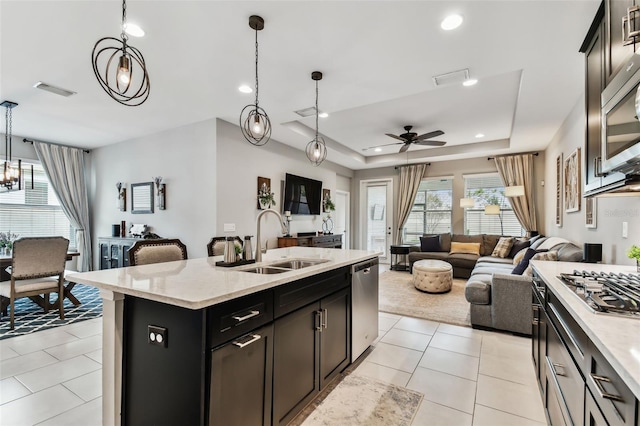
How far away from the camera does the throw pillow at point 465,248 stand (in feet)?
21.2

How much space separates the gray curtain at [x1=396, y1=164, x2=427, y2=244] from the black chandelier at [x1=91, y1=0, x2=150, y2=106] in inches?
245

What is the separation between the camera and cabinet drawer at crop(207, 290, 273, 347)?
129 cm

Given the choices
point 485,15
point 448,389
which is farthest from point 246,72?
point 448,389

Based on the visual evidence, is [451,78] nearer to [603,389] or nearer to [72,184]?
[603,389]

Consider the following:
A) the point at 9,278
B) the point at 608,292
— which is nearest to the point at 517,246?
the point at 608,292

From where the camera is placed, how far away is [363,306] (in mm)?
2699

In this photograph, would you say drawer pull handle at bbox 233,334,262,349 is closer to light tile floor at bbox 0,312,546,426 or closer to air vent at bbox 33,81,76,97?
light tile floor at bbox 0,312,546,426

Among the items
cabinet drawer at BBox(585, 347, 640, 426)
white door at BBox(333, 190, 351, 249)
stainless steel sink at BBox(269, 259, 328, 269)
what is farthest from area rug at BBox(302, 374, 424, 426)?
white door at BBox(333, 190, 351, 249)

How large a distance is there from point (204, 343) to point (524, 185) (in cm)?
711

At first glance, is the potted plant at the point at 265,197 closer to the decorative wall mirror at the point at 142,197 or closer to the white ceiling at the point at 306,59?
the white ceiling at the point at 306,59

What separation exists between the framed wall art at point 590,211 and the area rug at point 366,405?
256 cm

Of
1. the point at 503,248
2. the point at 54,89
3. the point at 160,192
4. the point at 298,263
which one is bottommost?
the point at 503,248

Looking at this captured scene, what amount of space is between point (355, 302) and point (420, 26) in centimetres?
230

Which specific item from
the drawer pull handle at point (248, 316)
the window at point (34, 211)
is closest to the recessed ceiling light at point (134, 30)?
the drawer pull handle at point (248, 316)
